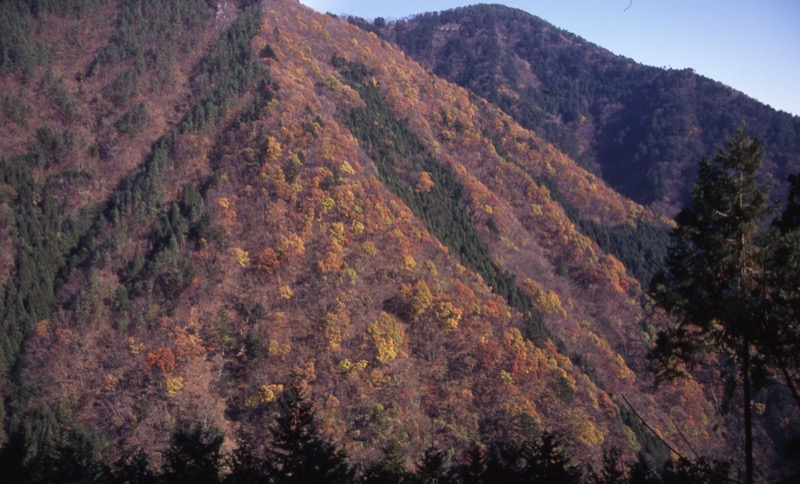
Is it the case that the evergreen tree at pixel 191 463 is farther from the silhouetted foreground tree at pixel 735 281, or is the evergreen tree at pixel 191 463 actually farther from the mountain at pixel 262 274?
the mountain at pixel 262 274

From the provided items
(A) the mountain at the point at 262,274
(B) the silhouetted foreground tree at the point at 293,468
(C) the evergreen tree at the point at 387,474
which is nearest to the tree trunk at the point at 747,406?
(B) the silhouetted foreground tree at the point at 293,468

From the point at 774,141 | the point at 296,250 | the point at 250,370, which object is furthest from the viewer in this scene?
the point at 774,141

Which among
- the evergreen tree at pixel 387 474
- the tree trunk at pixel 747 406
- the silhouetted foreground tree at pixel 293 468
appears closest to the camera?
the tree trunk at pixel 747 406

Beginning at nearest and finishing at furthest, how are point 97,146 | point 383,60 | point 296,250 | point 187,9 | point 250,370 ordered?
point 250,370 < point 296,250 < point 97,146 < point 187,9 < point 383,60

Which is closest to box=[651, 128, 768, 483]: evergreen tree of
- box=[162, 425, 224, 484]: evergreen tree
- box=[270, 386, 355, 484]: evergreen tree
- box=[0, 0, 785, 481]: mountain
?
box=[270, 386, 355, 484]: evergreen tree

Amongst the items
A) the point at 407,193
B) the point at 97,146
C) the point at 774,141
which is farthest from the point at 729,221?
the point at 774,141

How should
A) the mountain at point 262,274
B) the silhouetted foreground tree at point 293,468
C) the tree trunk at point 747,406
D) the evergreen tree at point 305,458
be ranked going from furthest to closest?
the mountain at point 262,274 < the silhouetted foreground tree at point 293,468 < the evergreen tree at point 305,458 < the tree trunk at point 747,406

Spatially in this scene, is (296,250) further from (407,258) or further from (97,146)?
(97,146)

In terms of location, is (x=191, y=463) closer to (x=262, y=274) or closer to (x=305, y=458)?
(x=305, y=458)
